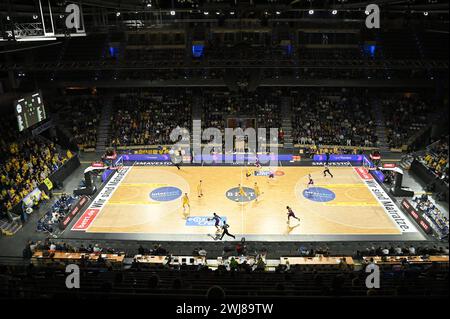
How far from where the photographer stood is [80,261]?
17.6 metres

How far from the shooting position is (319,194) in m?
26.0

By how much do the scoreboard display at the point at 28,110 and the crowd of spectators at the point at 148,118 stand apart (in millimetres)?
8253

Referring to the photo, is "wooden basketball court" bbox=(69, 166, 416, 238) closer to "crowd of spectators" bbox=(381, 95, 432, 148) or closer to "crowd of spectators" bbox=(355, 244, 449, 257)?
"crowd of spectators" bbox=(355, 244, 449, 257)

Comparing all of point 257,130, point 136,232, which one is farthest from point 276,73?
point 136,232

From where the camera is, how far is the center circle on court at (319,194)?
25281 mm

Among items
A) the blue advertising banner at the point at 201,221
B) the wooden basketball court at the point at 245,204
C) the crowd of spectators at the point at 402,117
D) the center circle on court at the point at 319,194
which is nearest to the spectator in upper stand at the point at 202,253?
the wooden basketball court at the point at 245,204

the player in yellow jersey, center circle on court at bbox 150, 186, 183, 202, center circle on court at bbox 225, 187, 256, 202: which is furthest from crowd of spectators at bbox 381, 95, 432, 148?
center circle on court at bbox 150, 186, 183, 202

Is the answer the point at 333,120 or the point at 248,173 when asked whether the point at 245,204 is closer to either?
the point at 248,173

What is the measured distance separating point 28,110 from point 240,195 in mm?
14401

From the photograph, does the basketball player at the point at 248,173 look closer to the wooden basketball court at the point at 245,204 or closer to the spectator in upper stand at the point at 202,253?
the wooden basketball court at the point at 245,204

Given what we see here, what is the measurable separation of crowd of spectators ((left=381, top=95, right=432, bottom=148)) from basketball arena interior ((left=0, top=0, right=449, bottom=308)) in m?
0.14

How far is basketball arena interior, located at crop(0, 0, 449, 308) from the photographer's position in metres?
14.3

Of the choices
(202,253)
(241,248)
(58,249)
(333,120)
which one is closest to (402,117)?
(333,120)

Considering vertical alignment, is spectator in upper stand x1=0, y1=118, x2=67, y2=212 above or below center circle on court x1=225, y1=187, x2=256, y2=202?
above
